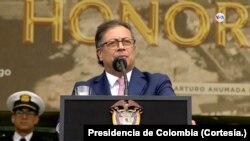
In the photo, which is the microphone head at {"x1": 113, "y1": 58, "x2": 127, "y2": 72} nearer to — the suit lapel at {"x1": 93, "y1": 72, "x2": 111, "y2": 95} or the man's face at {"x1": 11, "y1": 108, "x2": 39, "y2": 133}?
the suit lapel at {"x1": 93, "y1": 72, "x2": 111, "y2": 95}

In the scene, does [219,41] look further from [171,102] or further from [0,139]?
[171,102]

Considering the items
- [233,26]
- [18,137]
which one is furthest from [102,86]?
[233,26]

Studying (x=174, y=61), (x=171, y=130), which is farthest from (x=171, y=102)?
(x=174, y=61)

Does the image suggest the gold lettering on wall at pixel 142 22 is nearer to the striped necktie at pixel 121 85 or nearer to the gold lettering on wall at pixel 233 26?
the gold lettering on wall at pixel 233 26

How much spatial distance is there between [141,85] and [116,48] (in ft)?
0.42

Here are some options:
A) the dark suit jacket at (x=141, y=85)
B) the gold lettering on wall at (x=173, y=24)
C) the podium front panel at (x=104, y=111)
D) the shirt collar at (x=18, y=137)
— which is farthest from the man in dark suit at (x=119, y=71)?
the gold lettering on wall at (x=173, y=24)

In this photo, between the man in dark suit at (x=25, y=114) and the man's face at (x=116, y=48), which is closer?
the man's face at (x=116, y=48)

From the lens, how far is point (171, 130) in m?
1.40

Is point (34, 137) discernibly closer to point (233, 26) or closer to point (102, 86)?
point (233, 26)

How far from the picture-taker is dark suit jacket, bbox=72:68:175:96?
6.03ft

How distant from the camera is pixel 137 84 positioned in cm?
186

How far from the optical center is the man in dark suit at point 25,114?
3463 mm

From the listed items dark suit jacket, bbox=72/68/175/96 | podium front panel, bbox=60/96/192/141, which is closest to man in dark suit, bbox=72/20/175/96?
dark suit jacket, bbox=72/68/175/96

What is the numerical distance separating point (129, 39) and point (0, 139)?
189 centimetres
